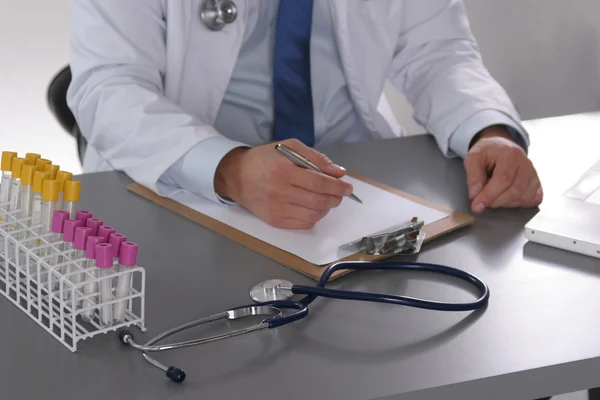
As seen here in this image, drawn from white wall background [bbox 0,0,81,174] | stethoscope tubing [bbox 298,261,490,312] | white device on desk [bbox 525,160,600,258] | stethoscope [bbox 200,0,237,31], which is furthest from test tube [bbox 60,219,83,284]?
white wall background [bbox 0,0,81,174]

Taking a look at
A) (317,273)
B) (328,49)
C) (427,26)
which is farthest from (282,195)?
(427,26)

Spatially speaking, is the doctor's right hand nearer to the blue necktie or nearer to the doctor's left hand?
the doctor's left hand

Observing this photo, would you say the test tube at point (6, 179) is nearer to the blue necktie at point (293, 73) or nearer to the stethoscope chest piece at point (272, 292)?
the stethoscope chest piece at point (272, 292)

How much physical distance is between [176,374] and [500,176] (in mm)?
644

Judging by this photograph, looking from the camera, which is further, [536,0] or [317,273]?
[536,0]

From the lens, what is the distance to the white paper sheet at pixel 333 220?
105 cm

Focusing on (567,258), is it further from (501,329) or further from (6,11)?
(6,11)

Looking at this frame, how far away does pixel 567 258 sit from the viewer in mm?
1039

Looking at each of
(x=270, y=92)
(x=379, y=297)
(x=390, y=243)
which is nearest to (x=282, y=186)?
(x=390, y=243)

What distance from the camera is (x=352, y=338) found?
2.78 feet

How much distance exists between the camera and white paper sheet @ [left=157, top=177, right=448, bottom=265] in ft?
3.44

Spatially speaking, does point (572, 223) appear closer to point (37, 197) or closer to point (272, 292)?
point (272, 292)

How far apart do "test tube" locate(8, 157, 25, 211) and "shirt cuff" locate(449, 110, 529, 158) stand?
2.37 ft

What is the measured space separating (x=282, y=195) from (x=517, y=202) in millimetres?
349
